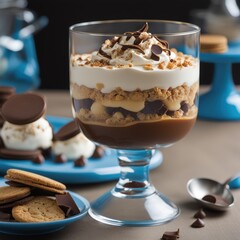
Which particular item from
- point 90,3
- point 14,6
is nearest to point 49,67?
point 90,3

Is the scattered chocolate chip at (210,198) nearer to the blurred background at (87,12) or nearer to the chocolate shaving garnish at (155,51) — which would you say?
the chocolate shaving garnish at (155,51)

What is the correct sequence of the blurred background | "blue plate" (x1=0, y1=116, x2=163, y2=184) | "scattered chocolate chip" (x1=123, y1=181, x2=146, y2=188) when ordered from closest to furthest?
"scattered chocolate chip" (x1=123, y1=181, x2=146, y2=188) → "blue plate" (x1=0, y1=116, x2=163, y2=184) → the blurred background

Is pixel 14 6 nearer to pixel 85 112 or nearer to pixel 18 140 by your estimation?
pixel 18 140

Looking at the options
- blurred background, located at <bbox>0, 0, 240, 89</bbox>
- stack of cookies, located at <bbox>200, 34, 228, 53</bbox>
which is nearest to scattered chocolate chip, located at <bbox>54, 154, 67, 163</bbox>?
stack of cookies, located at <bbox>200, 34, 228, 53</bbox>

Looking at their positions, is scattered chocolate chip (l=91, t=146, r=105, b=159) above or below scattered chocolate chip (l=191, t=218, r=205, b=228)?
below

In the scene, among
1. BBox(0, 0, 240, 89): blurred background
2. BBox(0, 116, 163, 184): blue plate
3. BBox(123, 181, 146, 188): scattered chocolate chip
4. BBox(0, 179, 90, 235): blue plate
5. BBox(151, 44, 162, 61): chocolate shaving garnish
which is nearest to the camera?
BBox(0, 179, 90, 235): blue plate

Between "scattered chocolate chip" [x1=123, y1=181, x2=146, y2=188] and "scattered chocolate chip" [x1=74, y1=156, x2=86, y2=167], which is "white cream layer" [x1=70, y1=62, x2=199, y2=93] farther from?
"scattered chocolate chip" [x1=74, y1=156, x2=86, y2=167]
